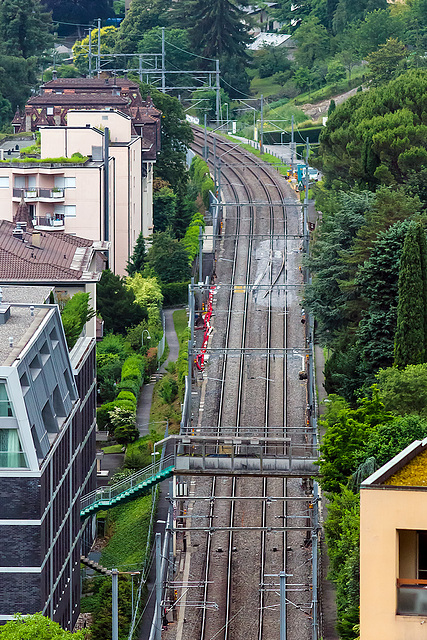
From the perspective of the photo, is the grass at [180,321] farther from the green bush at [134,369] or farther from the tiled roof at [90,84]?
the tiled roof at [90,84]

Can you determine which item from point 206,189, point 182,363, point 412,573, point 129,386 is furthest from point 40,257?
point 412,573

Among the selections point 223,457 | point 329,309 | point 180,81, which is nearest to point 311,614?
point 223,457

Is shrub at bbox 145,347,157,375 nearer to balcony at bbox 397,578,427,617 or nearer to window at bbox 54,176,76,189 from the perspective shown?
window at bbox 54,176,76,189

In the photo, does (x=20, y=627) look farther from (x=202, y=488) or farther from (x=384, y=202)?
(x=384, y=202)

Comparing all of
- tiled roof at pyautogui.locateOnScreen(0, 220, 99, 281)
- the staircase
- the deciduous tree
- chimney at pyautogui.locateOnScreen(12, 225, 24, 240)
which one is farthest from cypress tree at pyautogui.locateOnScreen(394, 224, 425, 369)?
the deciduous tree

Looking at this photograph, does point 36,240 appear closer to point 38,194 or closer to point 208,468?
point 38,194

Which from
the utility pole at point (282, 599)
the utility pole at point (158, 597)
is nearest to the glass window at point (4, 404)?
the utility pole at point (158, 597)
